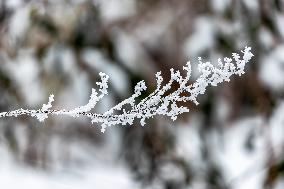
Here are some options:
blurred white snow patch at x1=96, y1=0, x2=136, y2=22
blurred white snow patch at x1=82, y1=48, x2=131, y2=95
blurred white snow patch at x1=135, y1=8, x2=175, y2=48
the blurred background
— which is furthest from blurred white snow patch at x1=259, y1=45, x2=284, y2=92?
blurred white snow patch at x1=135, y1=8, x2=175, y2=48

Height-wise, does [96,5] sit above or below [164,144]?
above

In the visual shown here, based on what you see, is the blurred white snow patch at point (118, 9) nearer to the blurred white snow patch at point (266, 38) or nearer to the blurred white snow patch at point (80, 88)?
the blurred white snow patch at point (80, 88)

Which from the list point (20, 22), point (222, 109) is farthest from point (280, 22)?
point (20, 22)

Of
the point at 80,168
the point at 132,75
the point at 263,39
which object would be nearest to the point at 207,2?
the point at 263,39

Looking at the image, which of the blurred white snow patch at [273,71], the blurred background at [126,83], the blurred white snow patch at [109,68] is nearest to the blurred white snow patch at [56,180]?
the blurred background at [126,83]

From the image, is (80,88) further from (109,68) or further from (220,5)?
(220,5)

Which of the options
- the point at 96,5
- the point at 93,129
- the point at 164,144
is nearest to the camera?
the point at 96,5

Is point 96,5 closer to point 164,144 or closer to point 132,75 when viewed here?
point 132,75
